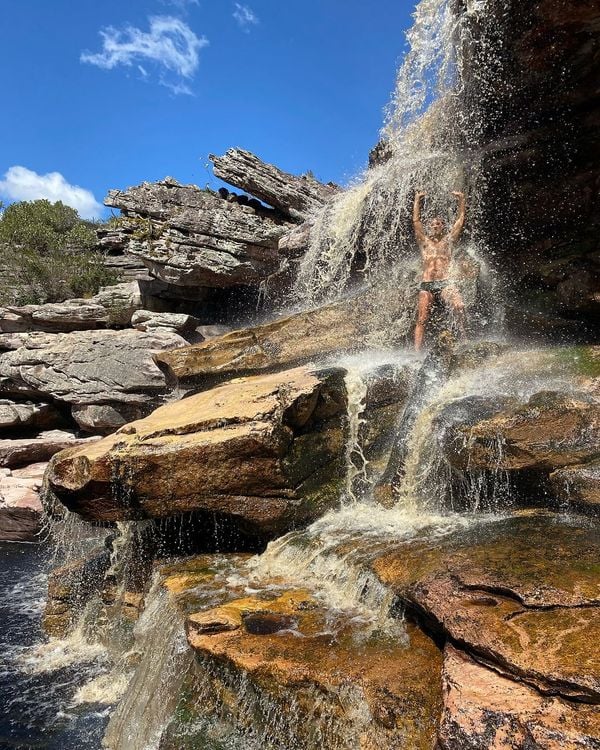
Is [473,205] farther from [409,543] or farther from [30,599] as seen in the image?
[30,599]

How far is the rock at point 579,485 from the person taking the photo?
20.0 ft

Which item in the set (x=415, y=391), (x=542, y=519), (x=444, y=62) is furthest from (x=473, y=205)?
(x=542, y=519)

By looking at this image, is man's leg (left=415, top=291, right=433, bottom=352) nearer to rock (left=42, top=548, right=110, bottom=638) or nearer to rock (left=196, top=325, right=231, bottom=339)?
rock (left=42, top=548, right=110, bottom=638)

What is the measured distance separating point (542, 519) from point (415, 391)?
Answer: 128 inches

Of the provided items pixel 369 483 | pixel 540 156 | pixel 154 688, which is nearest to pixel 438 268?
pixel 540 156

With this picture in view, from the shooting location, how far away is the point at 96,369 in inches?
651

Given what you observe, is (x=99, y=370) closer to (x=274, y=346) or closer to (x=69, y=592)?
(x=274, y=346)

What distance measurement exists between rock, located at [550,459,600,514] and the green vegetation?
728 inches

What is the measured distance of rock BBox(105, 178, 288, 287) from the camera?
16.2 m

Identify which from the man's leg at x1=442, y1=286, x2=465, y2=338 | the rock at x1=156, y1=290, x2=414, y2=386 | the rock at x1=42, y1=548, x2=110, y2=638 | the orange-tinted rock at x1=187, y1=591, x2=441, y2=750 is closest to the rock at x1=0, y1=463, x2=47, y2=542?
the rock at x1=42, y1=548, x2=110, y2=638

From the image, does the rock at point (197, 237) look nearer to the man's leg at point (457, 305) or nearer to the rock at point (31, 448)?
the rock at point (31, 448)

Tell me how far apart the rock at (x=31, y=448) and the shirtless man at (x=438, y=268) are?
10559 mm

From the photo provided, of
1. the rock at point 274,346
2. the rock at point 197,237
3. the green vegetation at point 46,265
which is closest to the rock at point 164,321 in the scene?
the rock at point 197,237

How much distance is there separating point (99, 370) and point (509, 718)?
1537 centimetres
